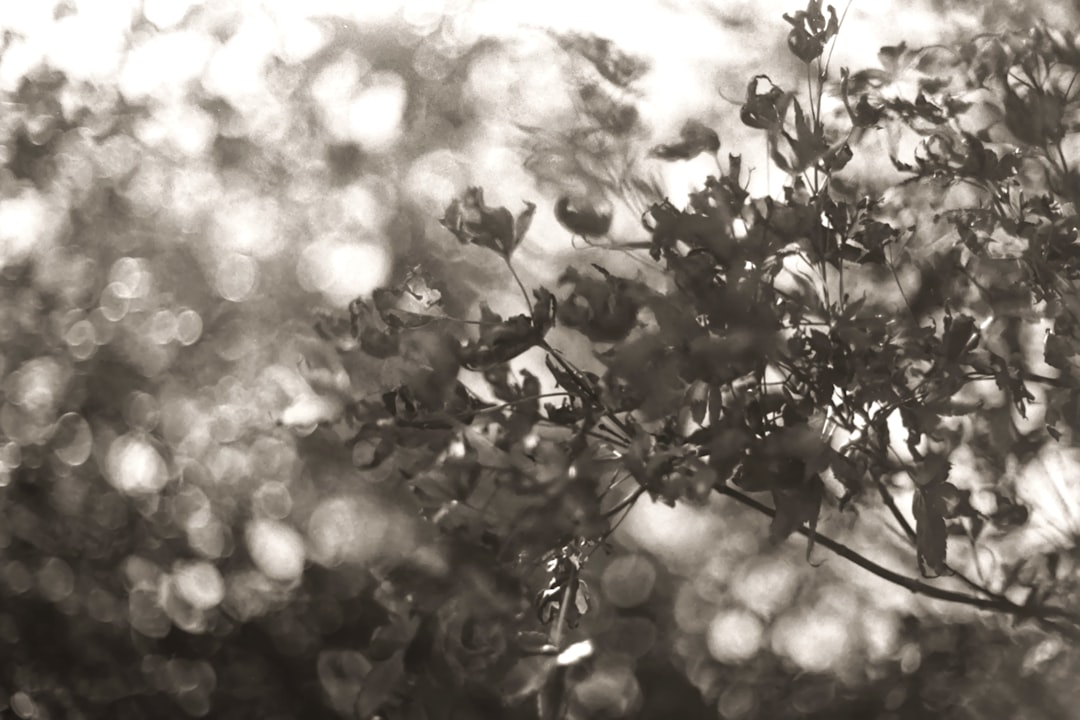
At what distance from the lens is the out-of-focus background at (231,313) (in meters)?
2.47

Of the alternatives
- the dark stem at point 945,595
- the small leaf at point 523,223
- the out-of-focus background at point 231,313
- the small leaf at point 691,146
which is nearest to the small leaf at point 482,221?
the small leaf at point 523,223

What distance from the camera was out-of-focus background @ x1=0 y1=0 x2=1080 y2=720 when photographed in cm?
247

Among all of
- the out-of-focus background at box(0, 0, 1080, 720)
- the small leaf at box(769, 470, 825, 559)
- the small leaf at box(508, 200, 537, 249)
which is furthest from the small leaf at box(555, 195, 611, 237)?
the out-of-focus background at box(0, 0, 1080, 720)

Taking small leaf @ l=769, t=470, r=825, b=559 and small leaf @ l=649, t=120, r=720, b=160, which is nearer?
small leaf @ l=769, t=470, r=825, b=559

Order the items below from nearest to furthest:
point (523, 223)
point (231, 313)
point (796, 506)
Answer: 1. point (796, 506)
2. point (523, 223)
3. point (231, 313)

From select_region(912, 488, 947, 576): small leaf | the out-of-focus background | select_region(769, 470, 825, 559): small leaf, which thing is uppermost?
select_region(769, 470, 825, 559): small leaf

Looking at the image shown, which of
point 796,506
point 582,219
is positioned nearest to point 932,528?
point 796,506

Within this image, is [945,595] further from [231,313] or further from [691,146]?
[231,313]

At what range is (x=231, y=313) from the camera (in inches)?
113

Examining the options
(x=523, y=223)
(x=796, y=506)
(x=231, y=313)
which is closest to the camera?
(x=796, y=506)

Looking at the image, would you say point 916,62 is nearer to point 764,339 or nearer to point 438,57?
point 764,339

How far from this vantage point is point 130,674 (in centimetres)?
281

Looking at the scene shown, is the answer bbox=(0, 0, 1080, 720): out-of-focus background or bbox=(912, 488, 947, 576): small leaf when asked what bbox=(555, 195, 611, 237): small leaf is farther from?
bbox=(0, 0, 1080, 720): out-of-focus background

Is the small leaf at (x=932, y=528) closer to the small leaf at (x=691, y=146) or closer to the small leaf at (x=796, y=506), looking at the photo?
the small leaf at (x=796, y=506)
